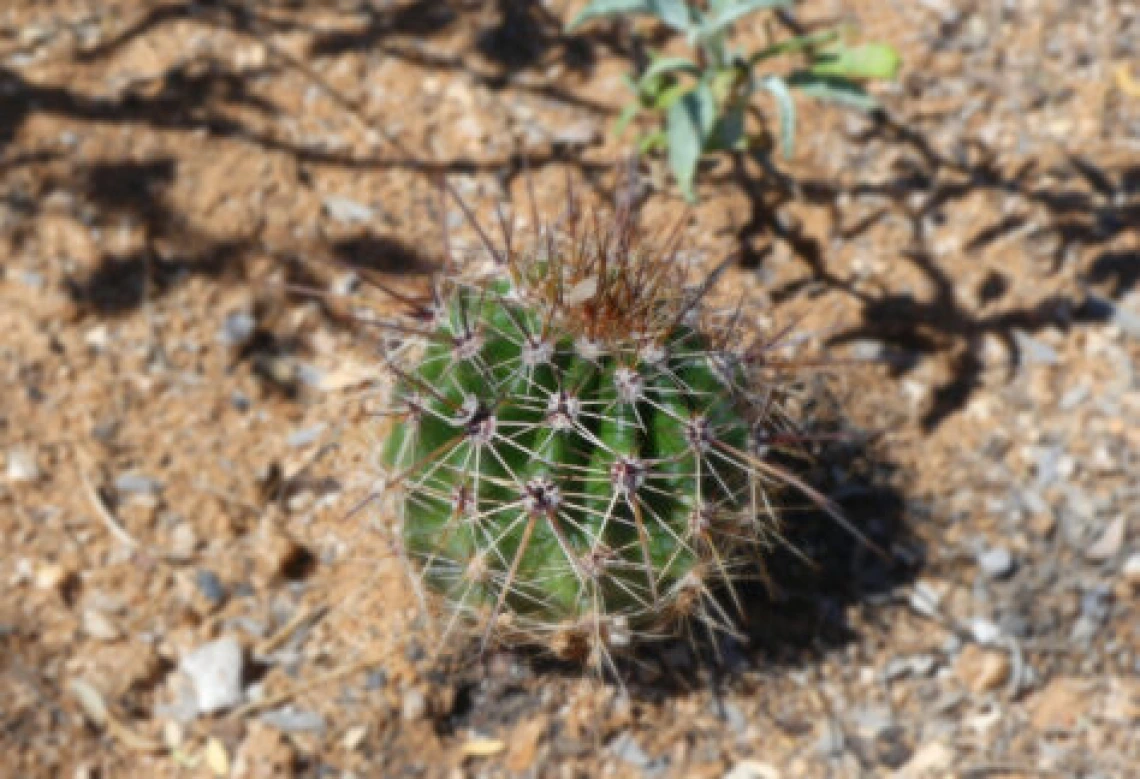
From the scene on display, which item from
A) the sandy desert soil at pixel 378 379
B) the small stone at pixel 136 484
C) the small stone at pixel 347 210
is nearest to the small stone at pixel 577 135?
the sandy desert soil at pixel 378 379

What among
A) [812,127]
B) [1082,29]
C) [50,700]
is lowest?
[50,700]

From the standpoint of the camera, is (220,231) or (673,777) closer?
(673,777)

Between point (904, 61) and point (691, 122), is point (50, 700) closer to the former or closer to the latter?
point (691, 122)

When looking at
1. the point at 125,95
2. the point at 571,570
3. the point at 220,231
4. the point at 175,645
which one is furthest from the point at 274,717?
the point at 125,95

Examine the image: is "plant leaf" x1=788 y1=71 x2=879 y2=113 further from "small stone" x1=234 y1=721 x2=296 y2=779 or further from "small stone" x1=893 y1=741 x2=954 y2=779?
"small stone" x1=234 y1=721 x2=296 y2=779

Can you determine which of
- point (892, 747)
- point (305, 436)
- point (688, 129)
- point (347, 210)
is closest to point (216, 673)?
point (305, 436)

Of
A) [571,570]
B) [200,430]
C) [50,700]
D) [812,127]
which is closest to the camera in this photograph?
[571,570]

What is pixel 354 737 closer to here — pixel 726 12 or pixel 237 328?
pixel 237 328

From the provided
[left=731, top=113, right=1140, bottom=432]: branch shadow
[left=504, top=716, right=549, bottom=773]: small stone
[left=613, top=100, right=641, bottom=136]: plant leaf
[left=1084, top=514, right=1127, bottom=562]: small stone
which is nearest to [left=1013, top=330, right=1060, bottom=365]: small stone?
[left=731, top=113, right=1140, bottom=432]: branch shadow
